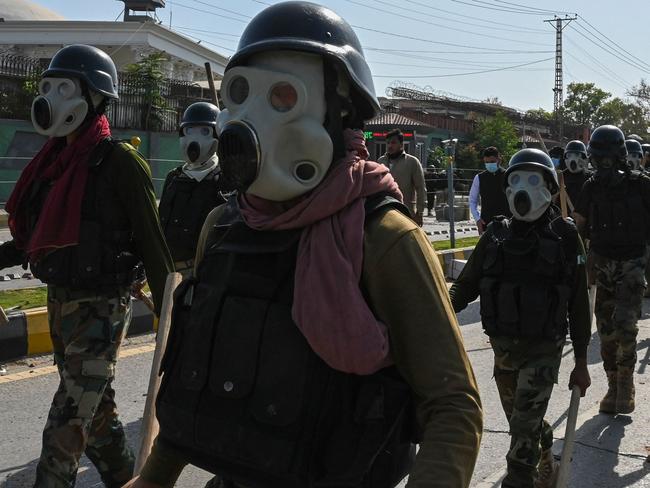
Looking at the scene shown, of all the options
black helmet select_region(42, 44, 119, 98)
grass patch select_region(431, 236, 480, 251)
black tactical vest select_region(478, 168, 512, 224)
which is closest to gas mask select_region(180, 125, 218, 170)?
black helmet select_region(42, 44, 119, 98)

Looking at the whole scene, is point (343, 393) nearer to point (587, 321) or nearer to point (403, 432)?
point (403, 432)

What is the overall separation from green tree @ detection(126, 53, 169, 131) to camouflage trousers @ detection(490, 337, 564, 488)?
17.1m

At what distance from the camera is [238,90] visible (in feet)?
6.10

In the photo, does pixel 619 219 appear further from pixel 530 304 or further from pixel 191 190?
pixel 191 190

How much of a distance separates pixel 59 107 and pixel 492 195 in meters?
6.33

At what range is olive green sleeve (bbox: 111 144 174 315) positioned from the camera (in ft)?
11.5

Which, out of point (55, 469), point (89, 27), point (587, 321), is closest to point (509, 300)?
point (587, 321)

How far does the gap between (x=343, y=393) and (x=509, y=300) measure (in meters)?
2.60

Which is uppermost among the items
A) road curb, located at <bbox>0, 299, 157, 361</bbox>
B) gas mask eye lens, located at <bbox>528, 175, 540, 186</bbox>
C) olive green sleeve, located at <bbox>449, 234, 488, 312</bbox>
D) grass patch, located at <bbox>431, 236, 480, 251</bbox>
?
gas mask eye lens, located at <bbox>528, 175, 540, 186</bbox>

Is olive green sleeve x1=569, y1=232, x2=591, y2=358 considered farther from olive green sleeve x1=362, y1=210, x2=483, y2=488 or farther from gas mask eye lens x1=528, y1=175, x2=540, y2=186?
olive green sleeve x1=362, y1=210, x2=483, y2=488

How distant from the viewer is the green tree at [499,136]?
41.2m

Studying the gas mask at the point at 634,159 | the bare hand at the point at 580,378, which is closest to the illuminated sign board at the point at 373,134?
the gas mask at the point at 634,159

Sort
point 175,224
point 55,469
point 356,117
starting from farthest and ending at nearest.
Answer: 1. point 175,224
2. point 55,469
3. point 356,117

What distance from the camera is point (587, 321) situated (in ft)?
13.7
